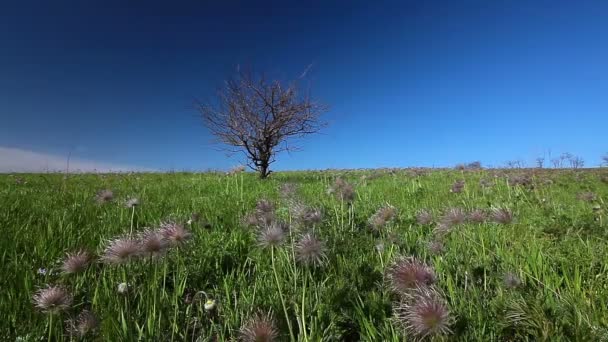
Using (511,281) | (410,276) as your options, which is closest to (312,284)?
(410,276)

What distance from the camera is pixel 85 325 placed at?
1835 millimetres

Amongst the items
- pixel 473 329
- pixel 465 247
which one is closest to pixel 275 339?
pixel 473 329

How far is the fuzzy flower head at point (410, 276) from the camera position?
5.91ft

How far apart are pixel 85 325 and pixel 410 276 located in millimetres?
1638

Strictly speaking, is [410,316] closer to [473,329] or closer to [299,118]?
[473,329]

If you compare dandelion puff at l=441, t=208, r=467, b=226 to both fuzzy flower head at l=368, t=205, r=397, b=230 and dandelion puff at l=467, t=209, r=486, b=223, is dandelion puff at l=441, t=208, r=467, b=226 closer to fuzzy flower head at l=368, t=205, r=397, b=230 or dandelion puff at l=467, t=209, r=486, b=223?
dandelion puff at l=467, t=209, r=486, b=223

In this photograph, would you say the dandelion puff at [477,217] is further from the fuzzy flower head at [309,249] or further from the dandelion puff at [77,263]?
the dandelion puff at [77,263]

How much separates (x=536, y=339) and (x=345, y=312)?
3.14 feet

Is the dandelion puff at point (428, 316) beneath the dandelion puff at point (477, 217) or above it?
beneath

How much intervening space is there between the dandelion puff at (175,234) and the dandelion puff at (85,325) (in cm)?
57

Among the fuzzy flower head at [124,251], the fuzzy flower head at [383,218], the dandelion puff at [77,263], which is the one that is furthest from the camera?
the fuzzy flower head at [383,218]

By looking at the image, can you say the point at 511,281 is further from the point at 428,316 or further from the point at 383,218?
the point at 383,218

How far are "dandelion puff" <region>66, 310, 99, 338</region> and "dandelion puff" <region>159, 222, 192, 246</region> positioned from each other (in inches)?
22.3

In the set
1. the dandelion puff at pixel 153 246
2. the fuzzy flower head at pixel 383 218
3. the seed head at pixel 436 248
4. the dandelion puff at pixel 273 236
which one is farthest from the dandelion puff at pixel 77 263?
the seed head at pixel 436 248
